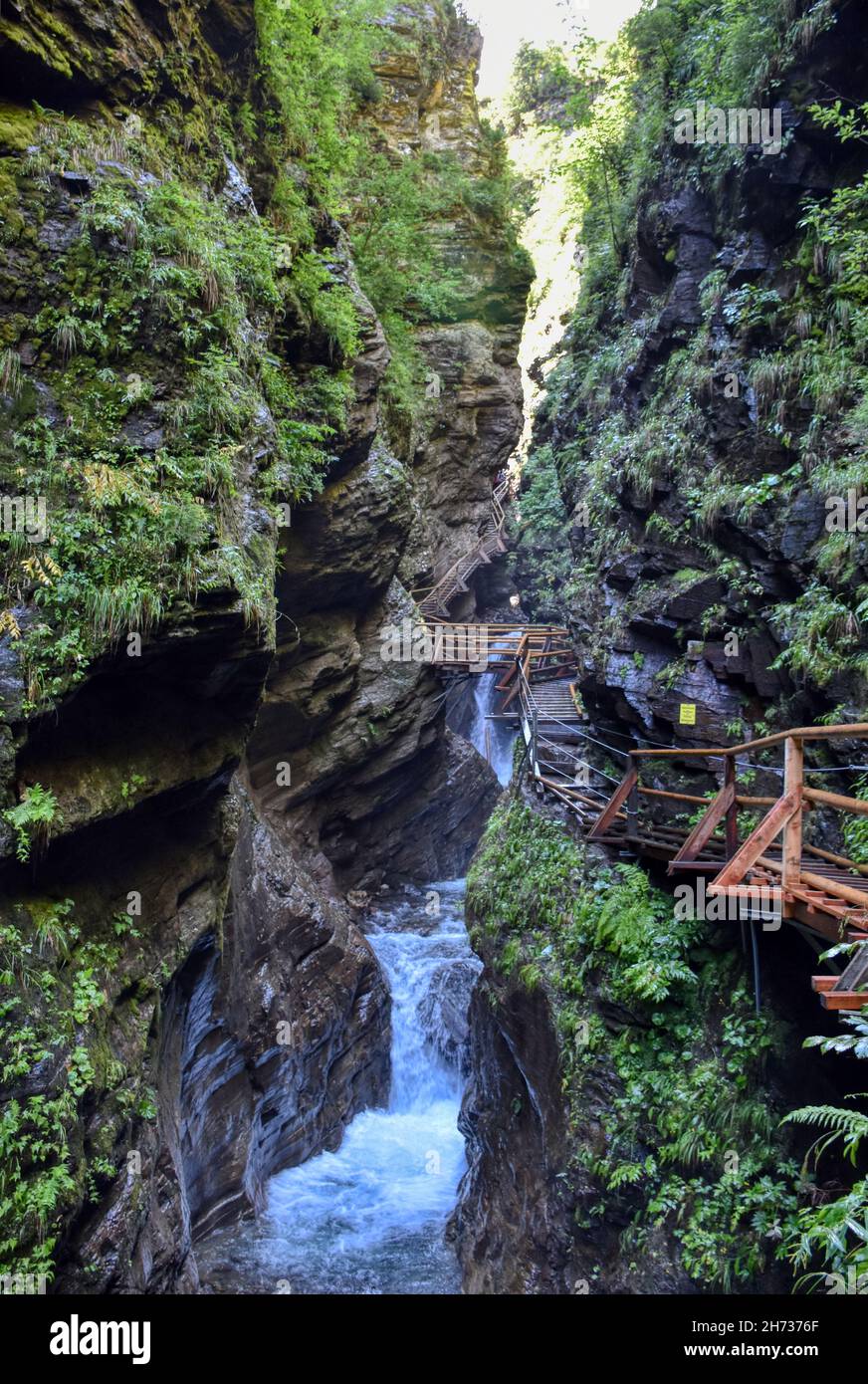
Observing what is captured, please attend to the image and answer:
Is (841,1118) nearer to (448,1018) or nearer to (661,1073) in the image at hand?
(661,1073)

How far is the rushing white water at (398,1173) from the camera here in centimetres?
1111

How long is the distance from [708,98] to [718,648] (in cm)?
892

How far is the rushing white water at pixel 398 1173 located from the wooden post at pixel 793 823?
24.5 ft

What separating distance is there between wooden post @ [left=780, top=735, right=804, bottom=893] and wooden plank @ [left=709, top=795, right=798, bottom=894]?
0.04 m

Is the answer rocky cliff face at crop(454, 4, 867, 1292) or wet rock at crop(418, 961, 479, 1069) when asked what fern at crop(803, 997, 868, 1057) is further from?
wet rock at crop(418, 961, 479, 1069)

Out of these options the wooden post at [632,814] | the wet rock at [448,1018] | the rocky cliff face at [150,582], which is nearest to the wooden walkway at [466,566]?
the rocky cliff face at [150,582]

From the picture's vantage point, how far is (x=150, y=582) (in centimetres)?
653

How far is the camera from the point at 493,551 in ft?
81.9

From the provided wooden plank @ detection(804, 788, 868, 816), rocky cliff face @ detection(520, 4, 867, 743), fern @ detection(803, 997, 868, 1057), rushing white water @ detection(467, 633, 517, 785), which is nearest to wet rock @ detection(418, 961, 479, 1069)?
rocky cliff face @ detection(520, 4, 867, 743)

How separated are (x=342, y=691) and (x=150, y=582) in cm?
897

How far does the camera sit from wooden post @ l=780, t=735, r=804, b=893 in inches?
207

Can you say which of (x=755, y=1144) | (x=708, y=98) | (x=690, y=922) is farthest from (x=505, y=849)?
(x=708, y=98)

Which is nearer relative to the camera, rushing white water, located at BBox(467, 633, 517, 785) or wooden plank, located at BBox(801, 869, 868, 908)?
wooden plank, located at BBox(801, 869, 868, 908)

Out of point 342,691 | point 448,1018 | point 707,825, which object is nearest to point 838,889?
point 707,825
